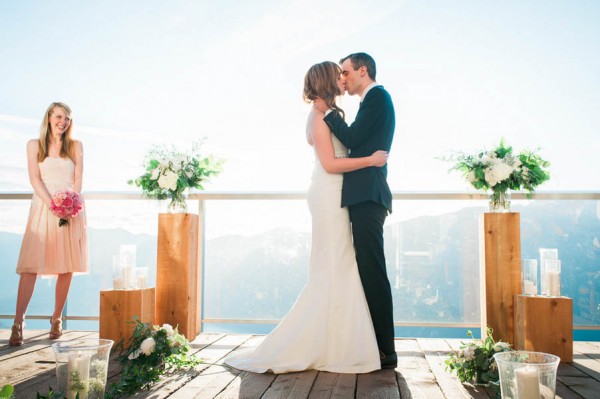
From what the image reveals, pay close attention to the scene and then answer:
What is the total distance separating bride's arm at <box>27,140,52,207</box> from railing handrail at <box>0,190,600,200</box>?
22.4 inches

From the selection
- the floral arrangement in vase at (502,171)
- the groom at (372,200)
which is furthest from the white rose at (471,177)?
the groom at (372,200)

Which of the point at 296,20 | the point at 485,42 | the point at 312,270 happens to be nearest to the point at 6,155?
the point at 296,20

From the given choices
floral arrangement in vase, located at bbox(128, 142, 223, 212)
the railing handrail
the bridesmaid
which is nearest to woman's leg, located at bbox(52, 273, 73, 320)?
the bridesmaid

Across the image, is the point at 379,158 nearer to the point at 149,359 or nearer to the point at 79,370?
the point at 149,359

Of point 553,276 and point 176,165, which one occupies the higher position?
point 176,165

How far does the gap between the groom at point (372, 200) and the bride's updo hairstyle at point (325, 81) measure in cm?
11

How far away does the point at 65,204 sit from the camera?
3928 mm

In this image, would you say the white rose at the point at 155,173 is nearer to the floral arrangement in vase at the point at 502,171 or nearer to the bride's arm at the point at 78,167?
the bride's arm at the point at 78,167

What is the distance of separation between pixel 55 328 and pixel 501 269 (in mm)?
3477

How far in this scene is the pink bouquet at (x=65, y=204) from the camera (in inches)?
154

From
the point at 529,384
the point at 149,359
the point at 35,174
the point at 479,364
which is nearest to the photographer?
the point at 529,384

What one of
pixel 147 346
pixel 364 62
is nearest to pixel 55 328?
pixel 147 346

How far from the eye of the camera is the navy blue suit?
316 centimetres

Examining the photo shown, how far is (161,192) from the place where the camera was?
13.7ft
